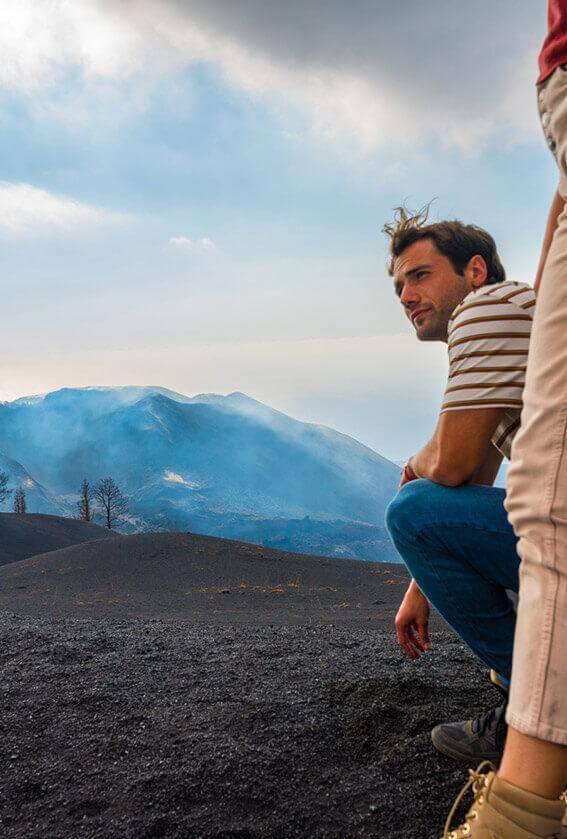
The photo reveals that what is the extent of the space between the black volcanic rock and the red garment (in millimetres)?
19630

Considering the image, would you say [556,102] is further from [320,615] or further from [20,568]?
[20,568]

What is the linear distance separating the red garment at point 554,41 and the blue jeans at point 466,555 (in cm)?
102

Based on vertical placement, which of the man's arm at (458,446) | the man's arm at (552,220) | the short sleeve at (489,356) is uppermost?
the man's arm at (552,220)

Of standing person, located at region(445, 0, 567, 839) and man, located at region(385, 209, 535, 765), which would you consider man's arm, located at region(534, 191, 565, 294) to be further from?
man, located at region(385, 209, 535, 765)

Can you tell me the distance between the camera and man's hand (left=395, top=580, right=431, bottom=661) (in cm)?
208

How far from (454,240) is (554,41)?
3.65 ft

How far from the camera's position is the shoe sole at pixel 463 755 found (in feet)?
6.27

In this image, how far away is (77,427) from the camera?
77.0m

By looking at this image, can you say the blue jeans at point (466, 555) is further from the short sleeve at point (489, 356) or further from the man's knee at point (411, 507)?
the short sleeve at point (489, 356)

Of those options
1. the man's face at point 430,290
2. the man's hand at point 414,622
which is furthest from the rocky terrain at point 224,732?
the man's face at point 430,290

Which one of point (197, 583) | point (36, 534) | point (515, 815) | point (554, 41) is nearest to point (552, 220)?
point (554, 41)

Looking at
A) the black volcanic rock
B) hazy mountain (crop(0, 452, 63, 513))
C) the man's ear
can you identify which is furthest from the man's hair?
hazy mountain (crop(0, 452, 63, 513))

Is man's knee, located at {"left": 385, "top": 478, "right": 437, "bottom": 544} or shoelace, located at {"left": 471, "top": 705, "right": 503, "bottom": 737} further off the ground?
man's knee, located at {"left": 385, "top": 478, "right": 437, "bottom": 544}

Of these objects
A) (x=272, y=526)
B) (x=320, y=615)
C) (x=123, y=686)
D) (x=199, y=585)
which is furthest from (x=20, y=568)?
(x=272, y=526)
